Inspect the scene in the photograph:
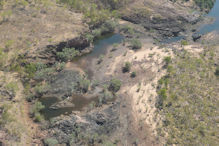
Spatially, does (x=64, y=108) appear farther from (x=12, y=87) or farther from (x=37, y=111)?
(x=12, y=87)

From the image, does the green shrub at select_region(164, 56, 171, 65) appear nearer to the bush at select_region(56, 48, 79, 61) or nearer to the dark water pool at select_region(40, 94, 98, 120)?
the dark water pool at select_region(40, 94, 98, 120)

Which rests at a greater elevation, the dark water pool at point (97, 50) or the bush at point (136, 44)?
the bush at point (136, 44)

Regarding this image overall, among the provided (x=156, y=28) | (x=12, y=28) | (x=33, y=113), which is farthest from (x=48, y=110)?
(x=156, y=28)

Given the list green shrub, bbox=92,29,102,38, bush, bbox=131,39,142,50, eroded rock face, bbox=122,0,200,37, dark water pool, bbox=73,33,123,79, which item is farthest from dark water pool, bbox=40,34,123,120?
eroded rock face, bbox=122,0,200,37

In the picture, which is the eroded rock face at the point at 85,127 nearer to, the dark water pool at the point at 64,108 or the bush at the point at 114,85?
the dark water pool at the point at 64,108

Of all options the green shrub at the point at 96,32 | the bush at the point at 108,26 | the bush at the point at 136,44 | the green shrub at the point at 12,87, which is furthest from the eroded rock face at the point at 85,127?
the bush at the point at 108,26

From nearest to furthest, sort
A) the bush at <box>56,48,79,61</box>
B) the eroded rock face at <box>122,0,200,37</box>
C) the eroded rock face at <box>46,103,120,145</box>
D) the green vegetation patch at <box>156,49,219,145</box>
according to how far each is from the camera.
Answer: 1. the green vegetation patch at <box>156,49,219,145</box>
2. the eroded rock face at <box>46,103,120,145</box>
3. the bush at <box>56,48,79,61</box>
4. the eroded rock face at <box>122,0,200,37</box>
